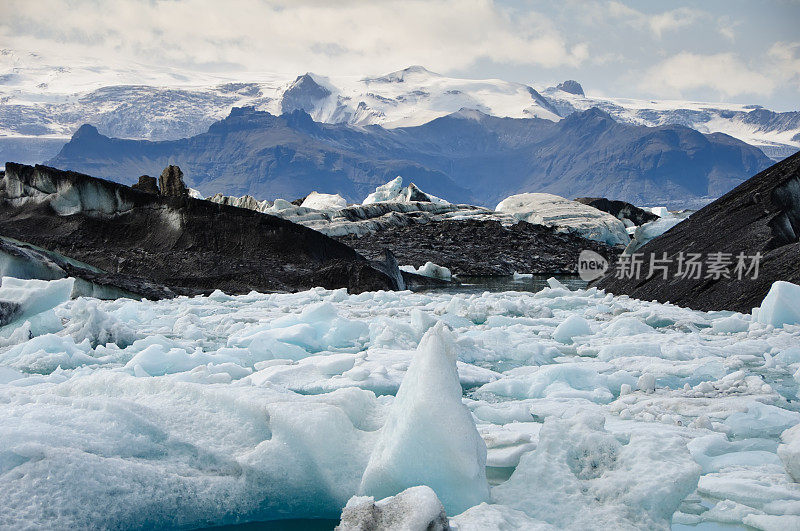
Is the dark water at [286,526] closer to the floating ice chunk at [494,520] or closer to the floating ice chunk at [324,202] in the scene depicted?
the floating ice chunk at [494,520]

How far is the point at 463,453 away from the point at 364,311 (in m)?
6.73

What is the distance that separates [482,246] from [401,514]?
93.4ft

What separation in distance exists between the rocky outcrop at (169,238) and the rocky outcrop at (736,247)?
5.08m

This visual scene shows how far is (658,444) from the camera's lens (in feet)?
9.30

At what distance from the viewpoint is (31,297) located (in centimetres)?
600

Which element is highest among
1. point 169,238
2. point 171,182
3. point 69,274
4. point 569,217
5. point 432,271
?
point 569,217

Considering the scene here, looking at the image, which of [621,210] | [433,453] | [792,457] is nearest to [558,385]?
[792,457]

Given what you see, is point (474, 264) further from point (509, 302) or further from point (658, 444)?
point (658, 444)

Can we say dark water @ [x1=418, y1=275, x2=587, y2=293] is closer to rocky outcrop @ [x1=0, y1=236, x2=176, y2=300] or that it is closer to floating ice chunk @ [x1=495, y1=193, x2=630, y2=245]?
rocky outcrop @ [x1=0, y1=236, x2=176, y2=300]

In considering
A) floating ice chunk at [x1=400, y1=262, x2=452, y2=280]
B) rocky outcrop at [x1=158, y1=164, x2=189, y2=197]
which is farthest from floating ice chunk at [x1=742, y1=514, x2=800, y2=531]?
rocky outcrop at [x1=158, y1=164, x2=189, y2=197]

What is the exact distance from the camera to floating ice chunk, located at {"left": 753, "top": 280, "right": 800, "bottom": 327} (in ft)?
22.8

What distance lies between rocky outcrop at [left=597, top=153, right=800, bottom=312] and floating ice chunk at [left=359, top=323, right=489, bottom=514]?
23.3ft

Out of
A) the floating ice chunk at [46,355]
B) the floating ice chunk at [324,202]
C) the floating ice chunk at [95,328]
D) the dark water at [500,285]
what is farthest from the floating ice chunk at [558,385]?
the floating ice chunk at [324,202]

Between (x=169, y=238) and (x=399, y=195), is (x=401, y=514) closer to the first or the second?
(x=169, y=238)
